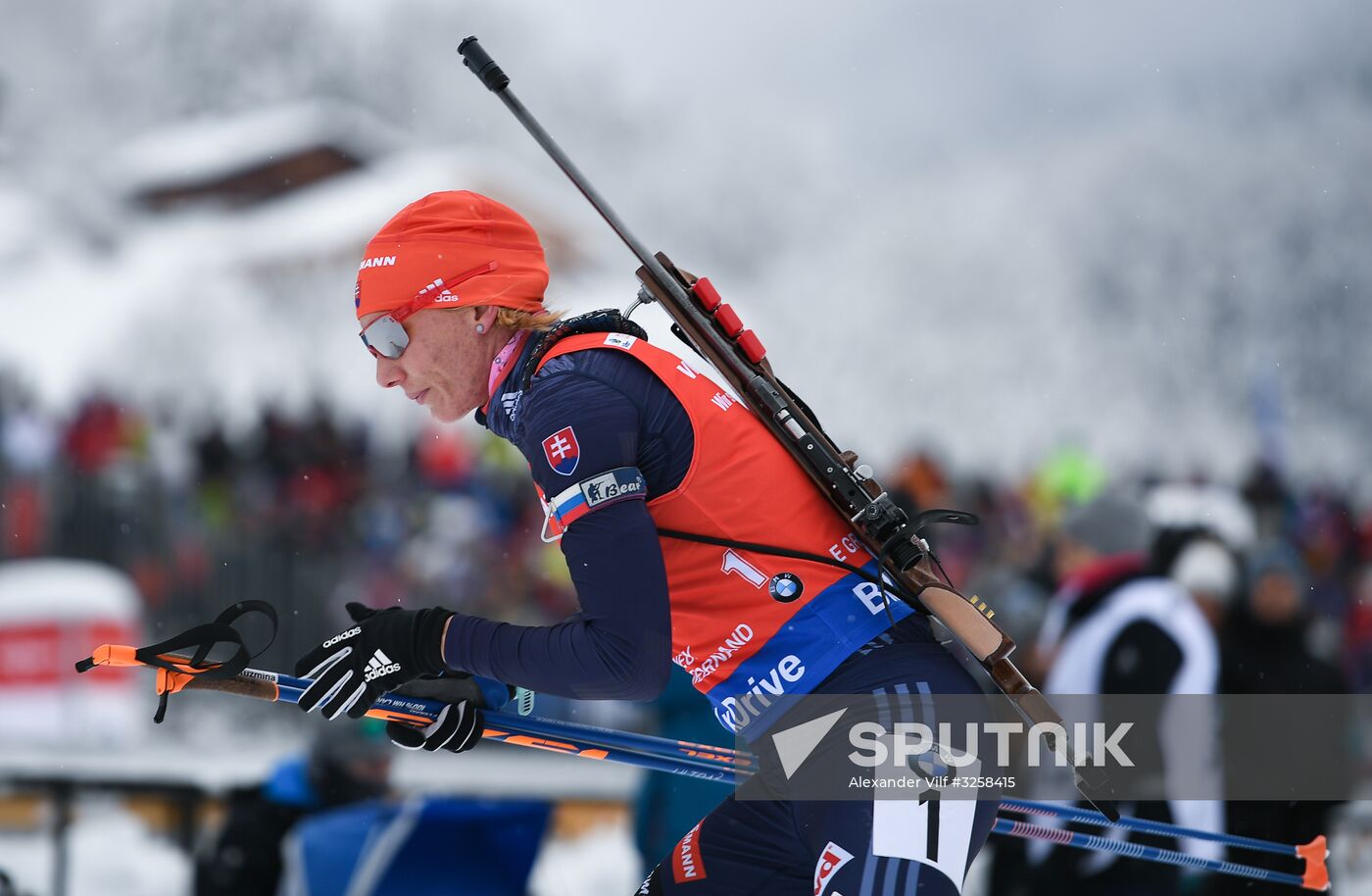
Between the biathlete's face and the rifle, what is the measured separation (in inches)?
13.3

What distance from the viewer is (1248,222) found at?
1137 inches

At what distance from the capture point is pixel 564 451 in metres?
2.23

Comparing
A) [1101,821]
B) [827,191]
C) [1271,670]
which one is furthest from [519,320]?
[827,191]

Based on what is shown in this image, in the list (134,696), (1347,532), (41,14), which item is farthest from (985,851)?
(41,14)

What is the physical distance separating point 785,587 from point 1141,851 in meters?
1.33

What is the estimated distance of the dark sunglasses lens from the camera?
2.48 metres

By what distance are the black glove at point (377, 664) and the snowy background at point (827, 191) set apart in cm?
1585

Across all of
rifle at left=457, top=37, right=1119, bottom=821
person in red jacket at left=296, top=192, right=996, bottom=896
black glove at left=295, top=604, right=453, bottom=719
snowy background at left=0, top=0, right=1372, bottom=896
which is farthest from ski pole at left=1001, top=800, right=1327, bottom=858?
snowy background at left=0, top=0, right=1372, bottom=896

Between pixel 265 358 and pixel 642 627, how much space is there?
36.5 metres

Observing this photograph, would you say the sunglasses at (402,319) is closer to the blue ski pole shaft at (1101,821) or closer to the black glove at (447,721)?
the black glove at (447,721)

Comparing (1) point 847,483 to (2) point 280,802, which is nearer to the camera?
(1) point 847,483

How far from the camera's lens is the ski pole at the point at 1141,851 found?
9.51 feet

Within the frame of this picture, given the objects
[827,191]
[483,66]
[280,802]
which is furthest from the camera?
[827,191]

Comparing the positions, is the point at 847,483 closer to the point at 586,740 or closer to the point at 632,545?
the point at 632,545
